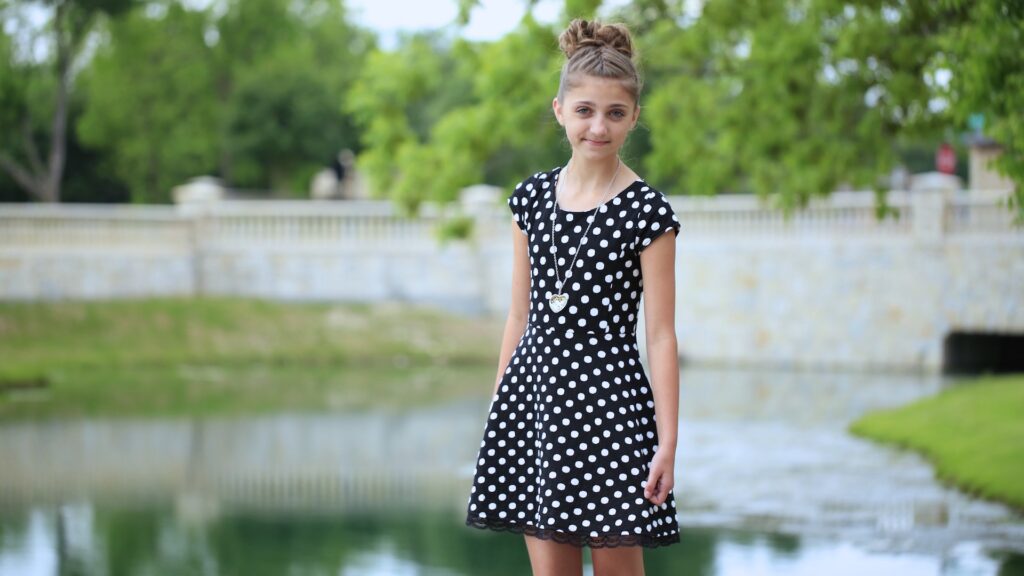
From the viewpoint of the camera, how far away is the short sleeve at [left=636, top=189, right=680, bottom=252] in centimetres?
399

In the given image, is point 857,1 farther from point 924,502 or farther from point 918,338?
point 918,338

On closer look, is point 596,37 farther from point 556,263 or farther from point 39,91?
point 39,91

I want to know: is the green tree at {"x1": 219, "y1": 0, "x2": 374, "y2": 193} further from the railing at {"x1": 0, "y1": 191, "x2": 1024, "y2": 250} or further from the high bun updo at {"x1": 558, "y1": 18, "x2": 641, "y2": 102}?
the high bun updo at {"x1": 558, "y1": 18, "x2": 641, "y2": 102}

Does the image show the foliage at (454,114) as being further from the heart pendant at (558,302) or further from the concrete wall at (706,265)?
the heart pendant at (558,302)

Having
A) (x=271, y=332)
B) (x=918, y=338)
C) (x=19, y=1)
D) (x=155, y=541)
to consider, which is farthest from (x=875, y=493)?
(x=19, y=1)

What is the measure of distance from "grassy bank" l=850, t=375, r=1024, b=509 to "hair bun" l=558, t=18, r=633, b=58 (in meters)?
7.42

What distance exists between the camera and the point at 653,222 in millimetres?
3996

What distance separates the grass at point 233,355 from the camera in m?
20.2

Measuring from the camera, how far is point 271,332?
27.2 metres

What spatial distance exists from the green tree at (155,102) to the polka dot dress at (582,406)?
137ft

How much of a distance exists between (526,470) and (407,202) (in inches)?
520

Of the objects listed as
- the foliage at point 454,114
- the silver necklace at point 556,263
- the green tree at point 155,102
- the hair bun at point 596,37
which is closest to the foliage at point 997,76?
the hair bun at point 596,37

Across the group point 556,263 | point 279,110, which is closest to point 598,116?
point 556,263

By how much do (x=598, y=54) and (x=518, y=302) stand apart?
70 cm
